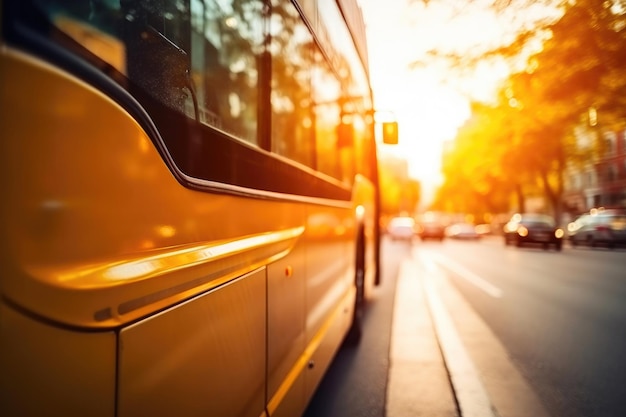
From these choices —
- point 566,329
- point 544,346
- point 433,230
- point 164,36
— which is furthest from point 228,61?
point 433,230

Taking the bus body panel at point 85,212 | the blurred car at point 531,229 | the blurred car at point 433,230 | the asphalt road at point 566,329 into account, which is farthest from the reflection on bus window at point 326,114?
the blurred car at point 433,230

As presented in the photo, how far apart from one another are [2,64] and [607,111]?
19.4 feet

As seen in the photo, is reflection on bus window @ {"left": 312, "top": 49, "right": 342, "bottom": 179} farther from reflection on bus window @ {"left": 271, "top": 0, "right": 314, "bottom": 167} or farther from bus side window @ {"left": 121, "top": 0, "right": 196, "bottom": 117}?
bus side window @ {"left": 121, "top": 0, "right": 196, "bottom": 117}

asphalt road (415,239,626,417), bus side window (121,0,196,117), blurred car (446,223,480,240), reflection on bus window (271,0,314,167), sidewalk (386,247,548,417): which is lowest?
sidewalk (386,247,548,417)

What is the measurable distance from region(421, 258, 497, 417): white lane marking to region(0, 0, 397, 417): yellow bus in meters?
1.43

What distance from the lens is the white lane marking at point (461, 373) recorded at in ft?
12.4

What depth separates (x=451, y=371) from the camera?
4.75m

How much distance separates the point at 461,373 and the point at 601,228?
2.54m

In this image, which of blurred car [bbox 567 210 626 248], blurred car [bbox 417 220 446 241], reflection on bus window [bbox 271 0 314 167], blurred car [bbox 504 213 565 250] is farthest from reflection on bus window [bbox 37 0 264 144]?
blurred car [bbox 417 220 446 241]

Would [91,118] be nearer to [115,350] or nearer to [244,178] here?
[115,350]

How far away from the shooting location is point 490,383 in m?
4.39

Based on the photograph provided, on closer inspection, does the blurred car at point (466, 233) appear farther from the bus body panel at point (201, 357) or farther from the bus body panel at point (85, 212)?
the bus body panel at point (85, 212)

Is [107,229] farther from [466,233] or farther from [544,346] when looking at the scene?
[466,233]

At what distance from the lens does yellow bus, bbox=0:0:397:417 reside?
3.26ft
